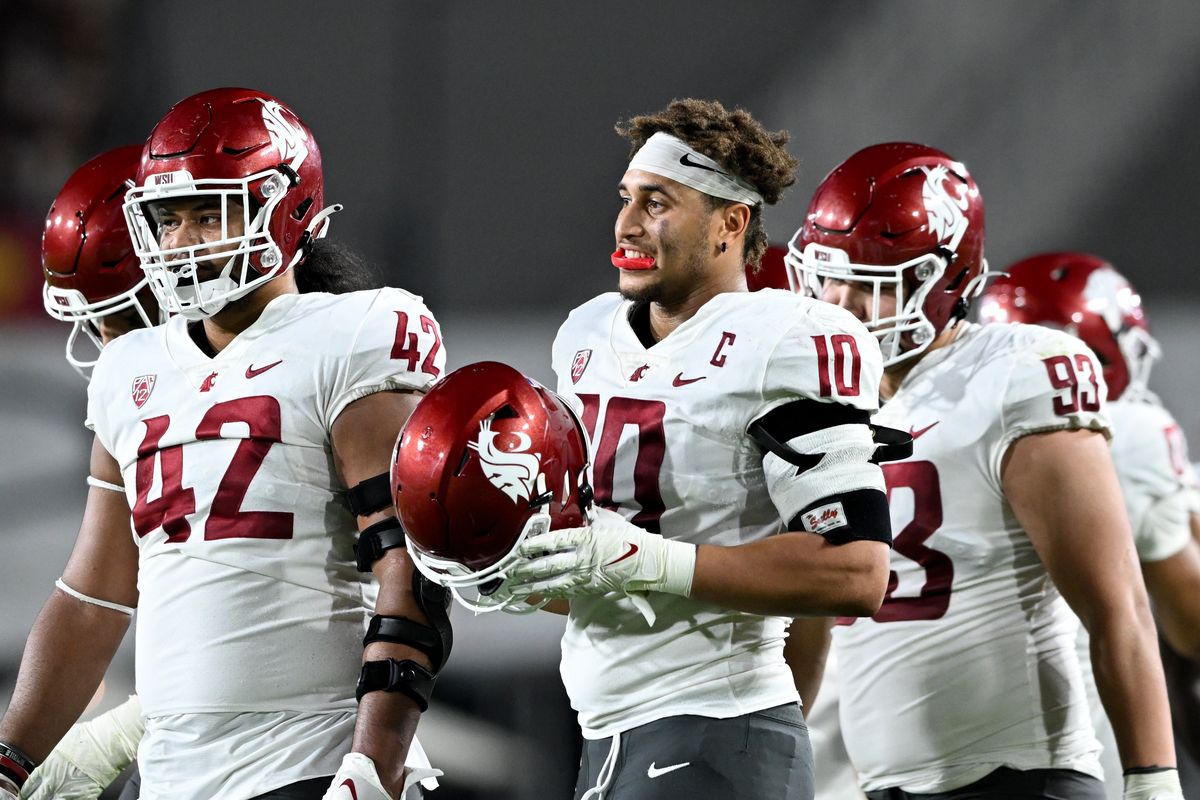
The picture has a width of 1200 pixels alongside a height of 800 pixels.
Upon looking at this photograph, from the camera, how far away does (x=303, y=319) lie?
208cm

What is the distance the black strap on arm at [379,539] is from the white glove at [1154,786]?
1144 millimetres

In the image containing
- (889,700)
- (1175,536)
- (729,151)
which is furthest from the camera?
(1175,536)

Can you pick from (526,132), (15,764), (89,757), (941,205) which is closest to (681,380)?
(941,205)

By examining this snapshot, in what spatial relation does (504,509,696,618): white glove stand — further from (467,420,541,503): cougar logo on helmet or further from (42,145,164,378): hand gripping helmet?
(42,145,164,378): hand gripping helmet

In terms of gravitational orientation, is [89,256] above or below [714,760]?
above

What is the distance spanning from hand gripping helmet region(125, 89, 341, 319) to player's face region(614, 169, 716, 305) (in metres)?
0.48

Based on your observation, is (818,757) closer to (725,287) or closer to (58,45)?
(725,287)

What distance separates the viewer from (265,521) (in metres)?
1.97

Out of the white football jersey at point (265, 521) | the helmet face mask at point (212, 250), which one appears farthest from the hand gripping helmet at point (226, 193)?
the white football jersey at point (265, 521)

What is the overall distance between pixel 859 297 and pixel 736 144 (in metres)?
0.53

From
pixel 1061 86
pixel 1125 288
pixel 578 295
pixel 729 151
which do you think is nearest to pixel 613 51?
pixel 578 295

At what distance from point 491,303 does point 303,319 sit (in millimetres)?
3127

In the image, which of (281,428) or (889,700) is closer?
(281,428)

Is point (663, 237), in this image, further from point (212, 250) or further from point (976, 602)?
point (976, 602)
